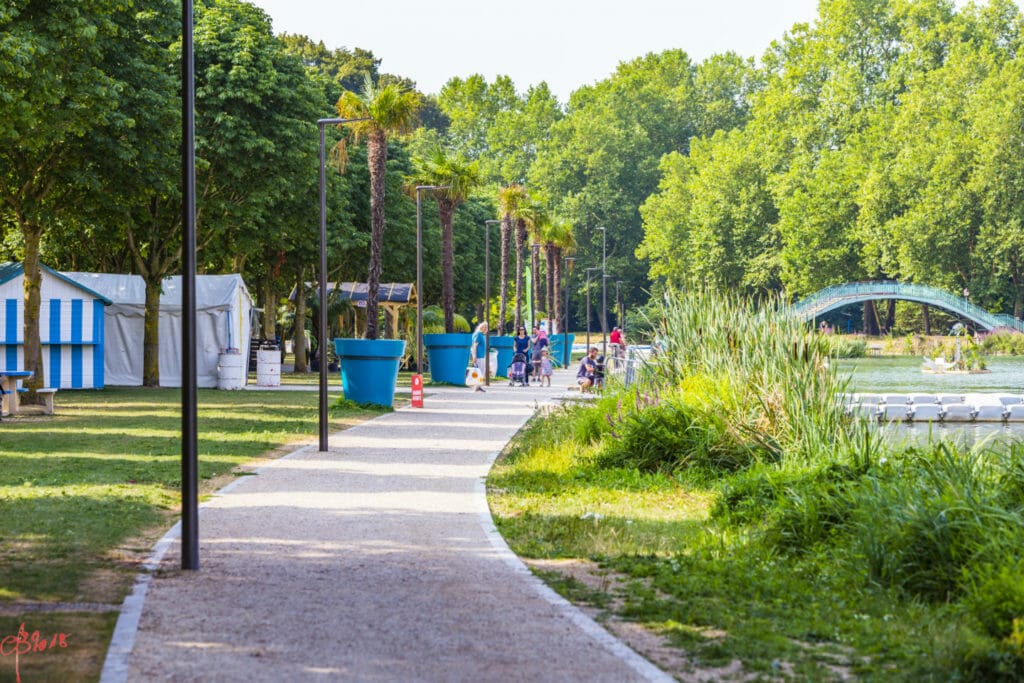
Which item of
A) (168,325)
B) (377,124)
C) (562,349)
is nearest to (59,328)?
(168,325)

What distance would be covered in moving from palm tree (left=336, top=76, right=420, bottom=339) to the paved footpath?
20.3 metres

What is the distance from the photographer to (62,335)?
108 feet

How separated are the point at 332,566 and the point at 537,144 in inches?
4551

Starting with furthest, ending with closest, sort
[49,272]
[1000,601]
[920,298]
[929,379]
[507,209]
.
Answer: [920,298] → [507,209] → [929,379] → [49,272] → [1000,601]

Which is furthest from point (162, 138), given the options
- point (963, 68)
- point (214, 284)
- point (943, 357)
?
point (963, 68)

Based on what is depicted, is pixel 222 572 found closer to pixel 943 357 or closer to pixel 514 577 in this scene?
pixel 514 577

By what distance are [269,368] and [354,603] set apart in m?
30.1

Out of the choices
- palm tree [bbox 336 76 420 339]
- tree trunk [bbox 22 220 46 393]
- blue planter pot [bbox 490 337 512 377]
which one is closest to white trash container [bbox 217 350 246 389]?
palm tree [bbox 336 76 420 339]

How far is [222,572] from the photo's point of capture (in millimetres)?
8969

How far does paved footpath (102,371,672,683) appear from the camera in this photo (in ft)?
21.2

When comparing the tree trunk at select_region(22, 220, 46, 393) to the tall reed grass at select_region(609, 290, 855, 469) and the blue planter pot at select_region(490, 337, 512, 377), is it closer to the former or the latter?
the tall reed grass at select_region(609, 290, 855, 469)

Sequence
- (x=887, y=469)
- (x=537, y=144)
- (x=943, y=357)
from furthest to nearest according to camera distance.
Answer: (x=537, y=144) → (x=943, y=357) → (x=887, y=469)

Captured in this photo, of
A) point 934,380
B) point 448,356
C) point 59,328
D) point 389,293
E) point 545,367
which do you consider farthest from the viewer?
point 934,380

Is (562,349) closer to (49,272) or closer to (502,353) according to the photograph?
(502,353)
